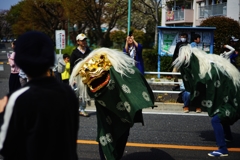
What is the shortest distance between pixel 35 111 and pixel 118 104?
2.11m

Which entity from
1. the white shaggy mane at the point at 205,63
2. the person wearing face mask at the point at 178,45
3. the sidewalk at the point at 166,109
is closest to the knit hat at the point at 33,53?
the white shaggy mane at the point at 205,63

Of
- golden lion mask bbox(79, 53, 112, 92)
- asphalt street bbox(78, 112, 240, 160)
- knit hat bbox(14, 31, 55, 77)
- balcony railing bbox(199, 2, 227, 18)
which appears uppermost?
balcony railing bbox(199, 2, 227, 18)

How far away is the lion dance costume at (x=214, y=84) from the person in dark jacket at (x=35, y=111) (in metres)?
2.99

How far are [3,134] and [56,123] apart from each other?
278 mm

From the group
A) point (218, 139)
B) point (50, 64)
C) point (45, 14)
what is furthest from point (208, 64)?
point (45, 14)

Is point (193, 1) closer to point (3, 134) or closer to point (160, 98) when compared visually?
point (160, 98)

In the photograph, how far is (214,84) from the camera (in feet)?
15.8

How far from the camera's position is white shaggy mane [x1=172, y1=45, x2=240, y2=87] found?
4781 millimetres

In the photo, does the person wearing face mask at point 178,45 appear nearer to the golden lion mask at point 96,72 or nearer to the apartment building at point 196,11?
the golden lion mask at point 96,72

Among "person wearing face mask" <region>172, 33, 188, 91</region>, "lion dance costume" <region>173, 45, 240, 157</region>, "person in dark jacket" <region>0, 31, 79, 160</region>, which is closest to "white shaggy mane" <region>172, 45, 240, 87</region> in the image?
"lion dance costume" <region>173, 45, 240, 157</region>

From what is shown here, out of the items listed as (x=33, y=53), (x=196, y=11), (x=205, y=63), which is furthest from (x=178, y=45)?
(x=196, y=11)

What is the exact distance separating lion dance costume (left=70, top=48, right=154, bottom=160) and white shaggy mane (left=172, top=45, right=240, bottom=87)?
889mm

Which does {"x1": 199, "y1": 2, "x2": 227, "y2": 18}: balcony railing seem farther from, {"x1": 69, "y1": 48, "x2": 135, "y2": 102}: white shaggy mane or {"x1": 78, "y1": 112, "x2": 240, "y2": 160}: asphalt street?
{"x1": 69, "y1": 48, "x2": 135, "y2": 102}: white shaggy mane

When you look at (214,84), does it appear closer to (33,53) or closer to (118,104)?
(118,104)
